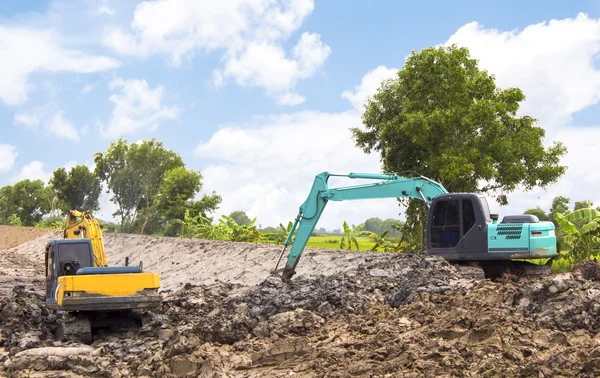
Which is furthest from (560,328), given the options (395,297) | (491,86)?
(491,86)

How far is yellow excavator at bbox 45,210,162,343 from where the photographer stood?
12.3 metres

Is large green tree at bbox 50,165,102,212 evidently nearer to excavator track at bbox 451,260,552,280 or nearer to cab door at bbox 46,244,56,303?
cab door at bbox 46,244,56,303

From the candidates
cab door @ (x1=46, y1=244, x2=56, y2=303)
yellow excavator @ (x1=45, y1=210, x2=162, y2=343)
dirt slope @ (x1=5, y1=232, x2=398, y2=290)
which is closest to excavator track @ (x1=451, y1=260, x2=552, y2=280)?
dirt slope @ (x1=5, y1=232, x2=398, y2=290)

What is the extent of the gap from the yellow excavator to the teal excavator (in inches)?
129

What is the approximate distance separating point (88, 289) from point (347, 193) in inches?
234

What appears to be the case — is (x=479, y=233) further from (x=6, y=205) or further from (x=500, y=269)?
(x=6, y=205)

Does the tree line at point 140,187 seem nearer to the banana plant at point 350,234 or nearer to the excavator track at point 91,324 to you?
the banana plant at point 350,234

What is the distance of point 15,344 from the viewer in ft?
40.4

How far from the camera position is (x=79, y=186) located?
57.1 m

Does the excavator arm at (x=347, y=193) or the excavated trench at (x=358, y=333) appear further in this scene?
the excavator arm at (x=347, y=193)

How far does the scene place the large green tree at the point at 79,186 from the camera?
5672 centimetres

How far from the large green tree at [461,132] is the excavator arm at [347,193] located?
40.1 feet

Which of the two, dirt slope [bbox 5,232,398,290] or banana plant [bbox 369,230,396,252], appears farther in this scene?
banana plant [bbox 369,230,396,252]

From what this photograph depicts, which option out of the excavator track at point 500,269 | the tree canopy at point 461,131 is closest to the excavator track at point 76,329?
the excavator track at point 500,269
